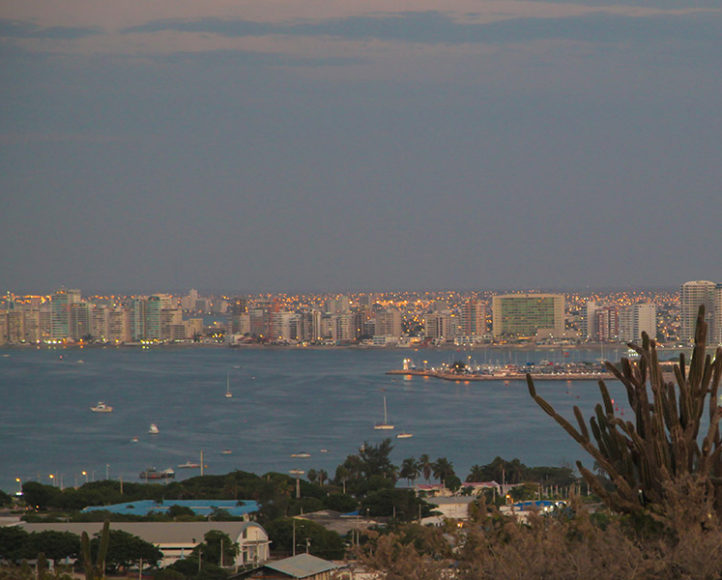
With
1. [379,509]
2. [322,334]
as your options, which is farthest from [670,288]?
[379,509]

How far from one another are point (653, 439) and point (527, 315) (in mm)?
56155

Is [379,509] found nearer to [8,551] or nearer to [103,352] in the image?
[8,551]

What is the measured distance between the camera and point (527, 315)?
189ft

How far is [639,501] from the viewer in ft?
6.77

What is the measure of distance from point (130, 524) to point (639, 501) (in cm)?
548

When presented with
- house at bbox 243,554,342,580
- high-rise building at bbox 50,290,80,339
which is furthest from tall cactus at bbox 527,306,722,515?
high-rise building at bbox 50,290,80,339

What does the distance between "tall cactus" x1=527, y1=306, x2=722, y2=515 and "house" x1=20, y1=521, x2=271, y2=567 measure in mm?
4627

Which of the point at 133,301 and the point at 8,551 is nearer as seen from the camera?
the point at 8,551

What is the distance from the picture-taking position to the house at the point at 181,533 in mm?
6551

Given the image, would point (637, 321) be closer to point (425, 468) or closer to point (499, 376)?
point (499, 376)

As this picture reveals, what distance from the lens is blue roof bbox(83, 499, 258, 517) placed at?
28.0 ft

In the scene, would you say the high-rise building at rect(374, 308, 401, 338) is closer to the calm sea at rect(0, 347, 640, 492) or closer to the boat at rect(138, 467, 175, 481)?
the calm sea at rect(0, 347, 640, 492)

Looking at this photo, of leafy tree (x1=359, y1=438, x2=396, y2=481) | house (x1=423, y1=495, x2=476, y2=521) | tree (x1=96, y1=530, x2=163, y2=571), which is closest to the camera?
tree (x1=96, y1=530, x2=163, y2=571)

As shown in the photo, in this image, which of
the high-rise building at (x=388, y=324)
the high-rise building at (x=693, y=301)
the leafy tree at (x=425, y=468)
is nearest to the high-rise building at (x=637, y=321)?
the high-rise building at (x=693, y=301)
